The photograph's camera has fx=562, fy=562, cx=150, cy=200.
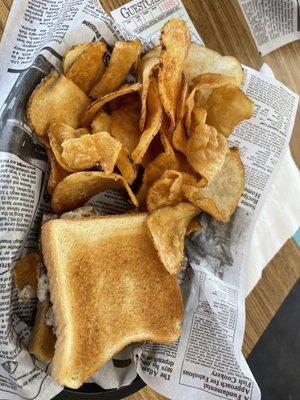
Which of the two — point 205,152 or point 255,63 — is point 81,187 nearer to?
point 205,152

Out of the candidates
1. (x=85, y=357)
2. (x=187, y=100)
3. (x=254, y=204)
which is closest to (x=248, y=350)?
(x=254, y=204)

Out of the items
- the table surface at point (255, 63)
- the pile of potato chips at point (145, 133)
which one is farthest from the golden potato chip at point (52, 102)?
the table surface at point (255, 63)

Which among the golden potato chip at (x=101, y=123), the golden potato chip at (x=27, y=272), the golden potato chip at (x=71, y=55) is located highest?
the golden potato chip at (x=71, y=55)

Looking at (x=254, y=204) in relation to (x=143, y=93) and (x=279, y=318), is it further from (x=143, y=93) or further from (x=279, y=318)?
(x=279, y=318)

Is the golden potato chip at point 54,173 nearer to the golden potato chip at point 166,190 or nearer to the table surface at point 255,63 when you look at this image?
the golden potato chip at point 166,190

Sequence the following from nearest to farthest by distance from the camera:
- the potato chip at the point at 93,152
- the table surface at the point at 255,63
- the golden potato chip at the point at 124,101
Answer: the potato chip at the point at 93,152, the golden potato chip at the point at 124,101, the table surface at the point at 255,63

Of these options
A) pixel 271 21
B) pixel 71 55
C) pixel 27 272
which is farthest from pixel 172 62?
pixel 271 21

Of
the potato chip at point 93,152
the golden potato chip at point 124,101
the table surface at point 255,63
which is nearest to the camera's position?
the potato chip at point 93,152

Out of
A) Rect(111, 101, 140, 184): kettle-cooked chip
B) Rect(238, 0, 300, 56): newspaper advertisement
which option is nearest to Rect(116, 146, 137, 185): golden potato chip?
Rect(111, 101, 140, 184): kettle-cooked chip
